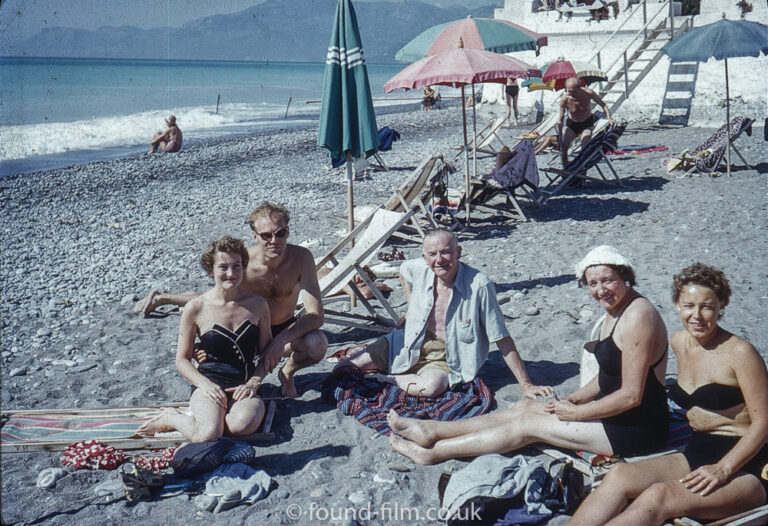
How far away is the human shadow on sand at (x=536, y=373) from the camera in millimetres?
4453

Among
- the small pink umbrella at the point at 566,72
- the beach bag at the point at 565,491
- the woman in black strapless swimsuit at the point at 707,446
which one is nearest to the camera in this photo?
the woman in black strapless swimsuit at the point at 707,446

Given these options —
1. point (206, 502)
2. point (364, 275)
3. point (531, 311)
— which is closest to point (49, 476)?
point (206, 502)

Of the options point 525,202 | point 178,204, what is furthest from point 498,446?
point 178,204

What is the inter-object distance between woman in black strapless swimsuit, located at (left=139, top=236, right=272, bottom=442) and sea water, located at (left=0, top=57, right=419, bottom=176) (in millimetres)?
15797

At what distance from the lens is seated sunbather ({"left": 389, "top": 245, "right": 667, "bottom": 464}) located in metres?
3.06

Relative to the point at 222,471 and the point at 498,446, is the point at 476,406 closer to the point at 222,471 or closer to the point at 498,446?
the point at 498,446

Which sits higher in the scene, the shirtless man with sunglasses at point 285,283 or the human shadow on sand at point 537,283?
the shirtless man with sunglasses at point 285,283

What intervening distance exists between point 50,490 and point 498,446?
2.40 m

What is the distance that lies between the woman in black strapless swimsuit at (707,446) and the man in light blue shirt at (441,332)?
1111mm

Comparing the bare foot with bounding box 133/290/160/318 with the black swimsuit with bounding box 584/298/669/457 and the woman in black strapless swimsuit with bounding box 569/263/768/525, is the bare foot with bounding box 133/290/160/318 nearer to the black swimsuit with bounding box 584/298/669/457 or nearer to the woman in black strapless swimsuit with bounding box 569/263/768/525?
the black swimsuit with bounding box 584/298/669/457

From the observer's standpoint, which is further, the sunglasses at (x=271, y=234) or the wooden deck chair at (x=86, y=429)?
the sunglasses at (x=271, y=234)

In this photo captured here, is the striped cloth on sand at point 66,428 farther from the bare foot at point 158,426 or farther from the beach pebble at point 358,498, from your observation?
the beach pebble at point 358,498

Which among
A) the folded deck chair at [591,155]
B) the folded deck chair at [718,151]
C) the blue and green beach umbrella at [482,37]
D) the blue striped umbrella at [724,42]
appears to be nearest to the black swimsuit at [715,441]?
the folded deck chair at [591,155]

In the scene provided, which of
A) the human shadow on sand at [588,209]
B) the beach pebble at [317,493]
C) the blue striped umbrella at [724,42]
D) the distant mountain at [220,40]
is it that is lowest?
the beach pebble at [317,493]
